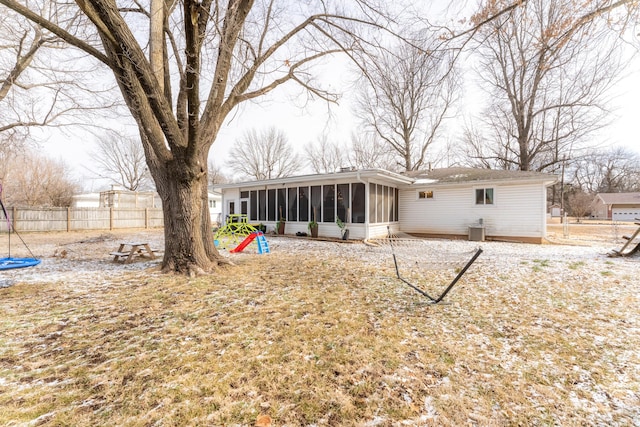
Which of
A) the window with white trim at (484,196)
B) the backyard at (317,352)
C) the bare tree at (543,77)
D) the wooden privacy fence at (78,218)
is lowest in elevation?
the backyard at (317,352)

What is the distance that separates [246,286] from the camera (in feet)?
16.0

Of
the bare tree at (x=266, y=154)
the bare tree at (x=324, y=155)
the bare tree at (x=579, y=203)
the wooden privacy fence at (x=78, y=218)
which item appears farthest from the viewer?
the bare tree at (x=579, y=203)

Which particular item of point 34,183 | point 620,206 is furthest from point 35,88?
point 620,206

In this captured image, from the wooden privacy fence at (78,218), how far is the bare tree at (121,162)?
14.1m

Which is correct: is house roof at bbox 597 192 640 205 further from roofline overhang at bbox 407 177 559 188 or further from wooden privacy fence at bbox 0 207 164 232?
wooden privacy fence at bbox 0 207 164 232

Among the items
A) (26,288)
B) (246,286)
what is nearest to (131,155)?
(26,288)

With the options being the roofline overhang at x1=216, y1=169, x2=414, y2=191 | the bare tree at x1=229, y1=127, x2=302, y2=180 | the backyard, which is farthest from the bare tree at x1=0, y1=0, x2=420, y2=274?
the bare tree at x1=229, y1=127, x2=302, y2=180

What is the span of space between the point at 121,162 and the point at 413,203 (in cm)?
3296

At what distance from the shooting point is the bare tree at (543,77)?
174 inches

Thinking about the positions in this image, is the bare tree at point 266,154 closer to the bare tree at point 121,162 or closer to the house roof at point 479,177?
the bare tree at point 121,162

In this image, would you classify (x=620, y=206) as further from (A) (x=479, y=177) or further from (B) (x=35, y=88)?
(B) (x=35, y=88)

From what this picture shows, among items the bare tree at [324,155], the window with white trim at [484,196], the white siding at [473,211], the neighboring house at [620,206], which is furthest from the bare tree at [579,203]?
the window with white trim at [484,196]

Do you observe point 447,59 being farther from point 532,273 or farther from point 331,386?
point 331,386

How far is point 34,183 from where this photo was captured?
65.1 ft
